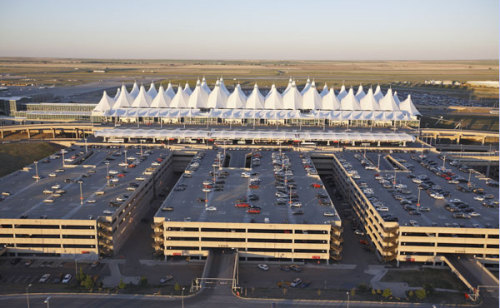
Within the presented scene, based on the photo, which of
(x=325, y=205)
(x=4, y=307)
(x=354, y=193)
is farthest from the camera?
(x=354, y=193)

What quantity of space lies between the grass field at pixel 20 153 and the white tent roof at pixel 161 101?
25.3 m

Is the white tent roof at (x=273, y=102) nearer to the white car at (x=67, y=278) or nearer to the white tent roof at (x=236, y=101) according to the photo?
the white tent roof at (x=236, y=101)

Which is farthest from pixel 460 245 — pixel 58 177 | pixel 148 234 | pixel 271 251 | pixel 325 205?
pixel 58 177

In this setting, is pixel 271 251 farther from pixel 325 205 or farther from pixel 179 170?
pixel 179 170

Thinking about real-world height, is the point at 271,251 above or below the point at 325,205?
below

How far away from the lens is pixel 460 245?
155 ft

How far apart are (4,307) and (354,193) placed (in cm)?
4414

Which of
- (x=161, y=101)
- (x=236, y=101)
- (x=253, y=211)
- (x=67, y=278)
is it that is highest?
(x=236, y=101)

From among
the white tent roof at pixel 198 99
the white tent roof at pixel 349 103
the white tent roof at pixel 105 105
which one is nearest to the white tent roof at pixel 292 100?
the white tent roof at pixel 349 103

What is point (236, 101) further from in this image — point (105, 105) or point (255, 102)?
point (105, 105)

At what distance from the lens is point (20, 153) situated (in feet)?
292

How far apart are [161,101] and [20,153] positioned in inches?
1371

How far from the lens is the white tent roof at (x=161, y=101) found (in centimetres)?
10856

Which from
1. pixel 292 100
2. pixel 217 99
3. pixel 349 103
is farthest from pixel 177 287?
pixel 349 103
